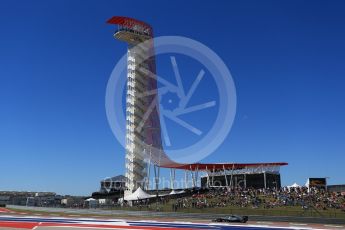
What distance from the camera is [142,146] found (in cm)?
9619

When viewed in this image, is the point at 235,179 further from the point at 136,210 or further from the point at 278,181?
A: the point at 136,210

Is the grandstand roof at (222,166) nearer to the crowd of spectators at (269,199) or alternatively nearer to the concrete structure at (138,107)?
the concrete structure at (138,107)

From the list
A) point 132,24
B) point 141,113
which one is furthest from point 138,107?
point 132,24

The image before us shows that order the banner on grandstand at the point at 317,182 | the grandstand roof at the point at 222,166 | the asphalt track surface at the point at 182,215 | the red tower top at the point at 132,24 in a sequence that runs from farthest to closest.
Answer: the grandstand roof at the point at 222,166, the red tower top at the point at 132,24, the banner on grandstand at the point at 317,182, the asphalt track surface at the point at 182,215

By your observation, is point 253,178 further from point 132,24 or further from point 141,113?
point 132,24

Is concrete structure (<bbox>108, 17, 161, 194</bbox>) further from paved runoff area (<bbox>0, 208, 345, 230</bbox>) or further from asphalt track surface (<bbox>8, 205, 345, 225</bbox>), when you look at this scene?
paved runoff area (<bbox>0, 208, 345, 230</bbox>)

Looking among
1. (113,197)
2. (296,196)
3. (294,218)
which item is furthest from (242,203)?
(113,197)

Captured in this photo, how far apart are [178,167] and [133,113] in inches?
671

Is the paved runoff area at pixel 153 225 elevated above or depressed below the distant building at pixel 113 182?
below

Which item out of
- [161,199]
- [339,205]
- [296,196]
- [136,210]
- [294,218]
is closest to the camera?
[294,218]

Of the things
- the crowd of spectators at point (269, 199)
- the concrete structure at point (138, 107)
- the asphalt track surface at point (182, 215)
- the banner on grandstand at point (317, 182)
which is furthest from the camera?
the concrete structure at point (138, 107)

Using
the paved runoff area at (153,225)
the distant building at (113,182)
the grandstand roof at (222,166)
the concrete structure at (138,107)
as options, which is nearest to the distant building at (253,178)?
the grandstand roof at (222,166)

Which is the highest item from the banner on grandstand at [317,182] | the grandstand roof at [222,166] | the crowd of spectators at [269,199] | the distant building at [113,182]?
the grandstand roof at [222,166]

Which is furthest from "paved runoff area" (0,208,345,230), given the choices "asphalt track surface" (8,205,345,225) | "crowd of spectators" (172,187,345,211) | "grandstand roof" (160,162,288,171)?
"grandstand roof" (160,162,288,171)
